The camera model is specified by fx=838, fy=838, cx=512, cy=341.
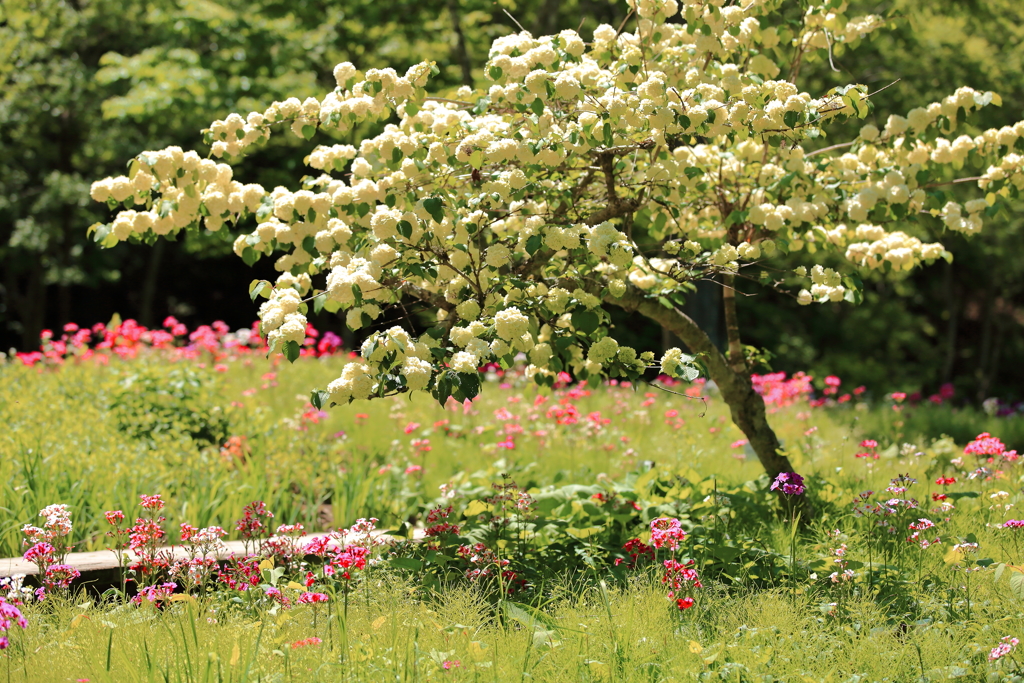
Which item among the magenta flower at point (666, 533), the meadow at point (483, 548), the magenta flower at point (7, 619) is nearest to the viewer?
the magenta flower at point (7, 619)

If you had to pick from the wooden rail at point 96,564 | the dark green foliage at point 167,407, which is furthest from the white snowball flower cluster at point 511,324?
the dark green foliage at point 167,407

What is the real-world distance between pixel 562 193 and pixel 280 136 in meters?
11.0

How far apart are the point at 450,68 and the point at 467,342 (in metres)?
9.10

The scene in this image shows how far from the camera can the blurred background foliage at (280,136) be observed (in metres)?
9.97

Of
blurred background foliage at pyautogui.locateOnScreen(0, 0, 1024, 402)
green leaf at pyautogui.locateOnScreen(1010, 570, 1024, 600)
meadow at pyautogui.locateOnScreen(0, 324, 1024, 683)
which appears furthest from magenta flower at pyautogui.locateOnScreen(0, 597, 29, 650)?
blurred background foliage at pyautogui.locateOnScreen(0, 0, 1024, 402)

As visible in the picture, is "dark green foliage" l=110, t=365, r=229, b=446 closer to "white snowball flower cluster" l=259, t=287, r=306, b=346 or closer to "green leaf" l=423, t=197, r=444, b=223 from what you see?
"white snowball flower cluster" l=259, t=287, r=306, b=346

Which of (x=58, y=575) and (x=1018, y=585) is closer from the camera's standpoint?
(x=1018, y=585)

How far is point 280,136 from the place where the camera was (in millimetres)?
13430

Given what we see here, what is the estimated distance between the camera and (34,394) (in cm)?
609

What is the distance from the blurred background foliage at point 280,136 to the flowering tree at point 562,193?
4104mm

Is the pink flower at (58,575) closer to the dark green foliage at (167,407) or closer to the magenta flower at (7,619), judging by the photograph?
the magenta flower at (7,619)

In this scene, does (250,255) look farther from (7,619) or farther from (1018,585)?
(1018,585)

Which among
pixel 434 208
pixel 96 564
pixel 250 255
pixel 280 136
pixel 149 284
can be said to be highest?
pixel 280 136

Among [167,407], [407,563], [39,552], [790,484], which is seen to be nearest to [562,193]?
[790,484]
